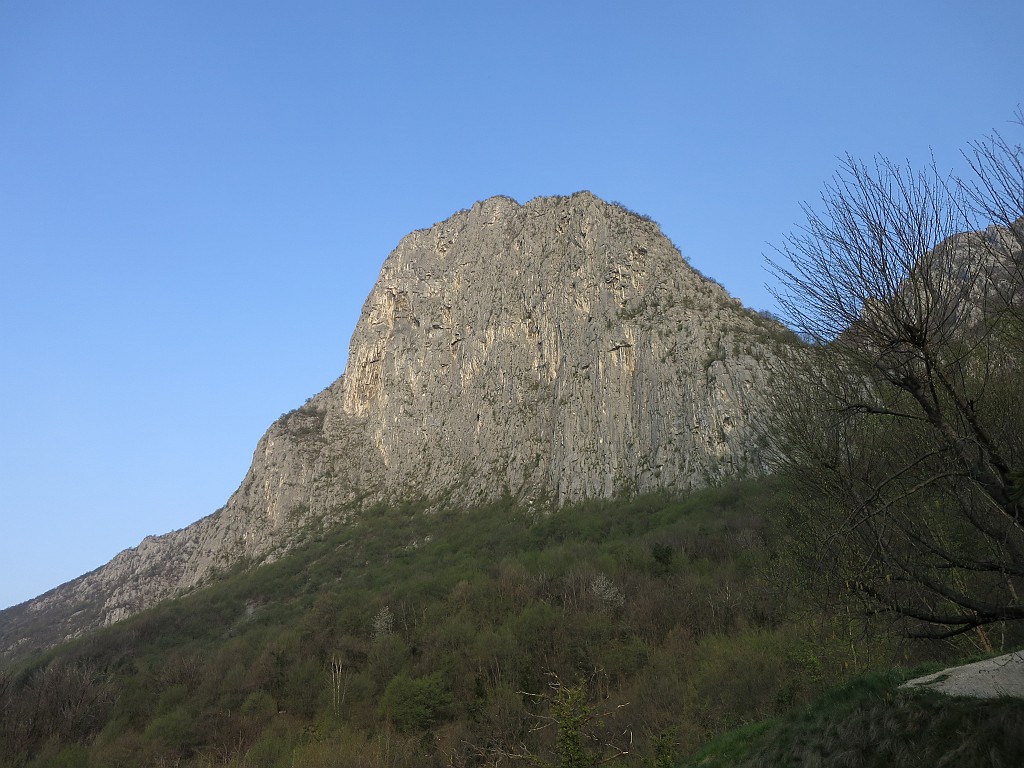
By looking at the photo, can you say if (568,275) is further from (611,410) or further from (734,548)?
(734,548)

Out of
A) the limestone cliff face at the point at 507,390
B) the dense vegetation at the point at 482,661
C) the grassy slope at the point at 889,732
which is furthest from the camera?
the limestone cliff face at the point at 507,390

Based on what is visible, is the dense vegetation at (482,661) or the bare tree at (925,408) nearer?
the bare tree at (925,408)

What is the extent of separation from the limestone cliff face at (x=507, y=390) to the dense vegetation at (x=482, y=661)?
7.60 metres

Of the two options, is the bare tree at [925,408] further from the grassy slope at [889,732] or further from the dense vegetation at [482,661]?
the dense vegetation at [482,661]

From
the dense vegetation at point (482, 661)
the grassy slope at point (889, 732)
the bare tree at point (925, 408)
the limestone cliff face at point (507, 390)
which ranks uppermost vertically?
the limestone cliff face at point (507, 390)

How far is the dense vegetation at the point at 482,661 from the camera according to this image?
84.8 feet

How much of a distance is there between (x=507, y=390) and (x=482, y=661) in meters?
42.2

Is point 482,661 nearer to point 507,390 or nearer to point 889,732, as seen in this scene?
point 889,732

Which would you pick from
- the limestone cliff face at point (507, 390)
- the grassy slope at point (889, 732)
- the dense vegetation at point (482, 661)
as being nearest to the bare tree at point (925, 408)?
the grassy slope at point (889, 732)

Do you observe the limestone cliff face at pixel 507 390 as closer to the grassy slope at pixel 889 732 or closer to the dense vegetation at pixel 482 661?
the dense vegetation at pixel 482 661

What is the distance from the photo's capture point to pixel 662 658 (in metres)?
33.5

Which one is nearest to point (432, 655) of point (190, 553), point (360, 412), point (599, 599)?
point (599, 599)

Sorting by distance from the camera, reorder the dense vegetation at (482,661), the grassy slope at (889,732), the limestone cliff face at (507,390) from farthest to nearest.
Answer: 1. the limestone cliff face at (507,390)
2. the dense vegetation at (482,661)
3. the grassy slope at (889,732)

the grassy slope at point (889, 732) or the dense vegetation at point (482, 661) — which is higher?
the grassy slope at point (889, 732)
